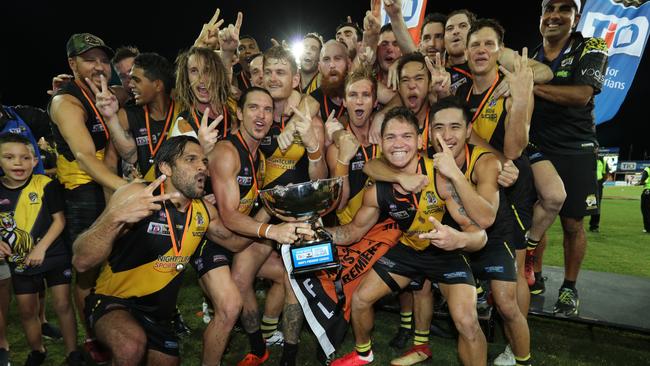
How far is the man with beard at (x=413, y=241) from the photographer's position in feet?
10.8

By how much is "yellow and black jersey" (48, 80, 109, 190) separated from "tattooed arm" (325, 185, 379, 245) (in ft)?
7.91

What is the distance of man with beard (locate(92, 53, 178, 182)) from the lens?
3955 millimetres

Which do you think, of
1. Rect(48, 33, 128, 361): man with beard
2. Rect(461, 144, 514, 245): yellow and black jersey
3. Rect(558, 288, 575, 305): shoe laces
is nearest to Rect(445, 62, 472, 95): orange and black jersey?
Rect(461, 144, 514, 245): yellow and black jersey

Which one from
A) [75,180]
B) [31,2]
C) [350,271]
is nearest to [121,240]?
[75,180]

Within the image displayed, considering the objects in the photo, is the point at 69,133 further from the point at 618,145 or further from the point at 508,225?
the point at 618,145

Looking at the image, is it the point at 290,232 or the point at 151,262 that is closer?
the point at 151,262

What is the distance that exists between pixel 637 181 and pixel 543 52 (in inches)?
1503

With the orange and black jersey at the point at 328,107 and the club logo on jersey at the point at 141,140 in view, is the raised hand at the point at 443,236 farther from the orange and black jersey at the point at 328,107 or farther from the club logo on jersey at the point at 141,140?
the club logo on jersey at the point at 141,140

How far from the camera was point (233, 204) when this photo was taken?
3.61 m

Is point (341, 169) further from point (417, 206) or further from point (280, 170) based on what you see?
point (417, 206)

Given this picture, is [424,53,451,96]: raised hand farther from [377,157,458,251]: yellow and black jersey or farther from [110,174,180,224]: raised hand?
[110,174,180,224]: raised hand

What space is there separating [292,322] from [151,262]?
144 centimetres

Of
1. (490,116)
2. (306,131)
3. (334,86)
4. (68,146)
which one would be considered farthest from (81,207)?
(490,116)

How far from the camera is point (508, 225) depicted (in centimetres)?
380
